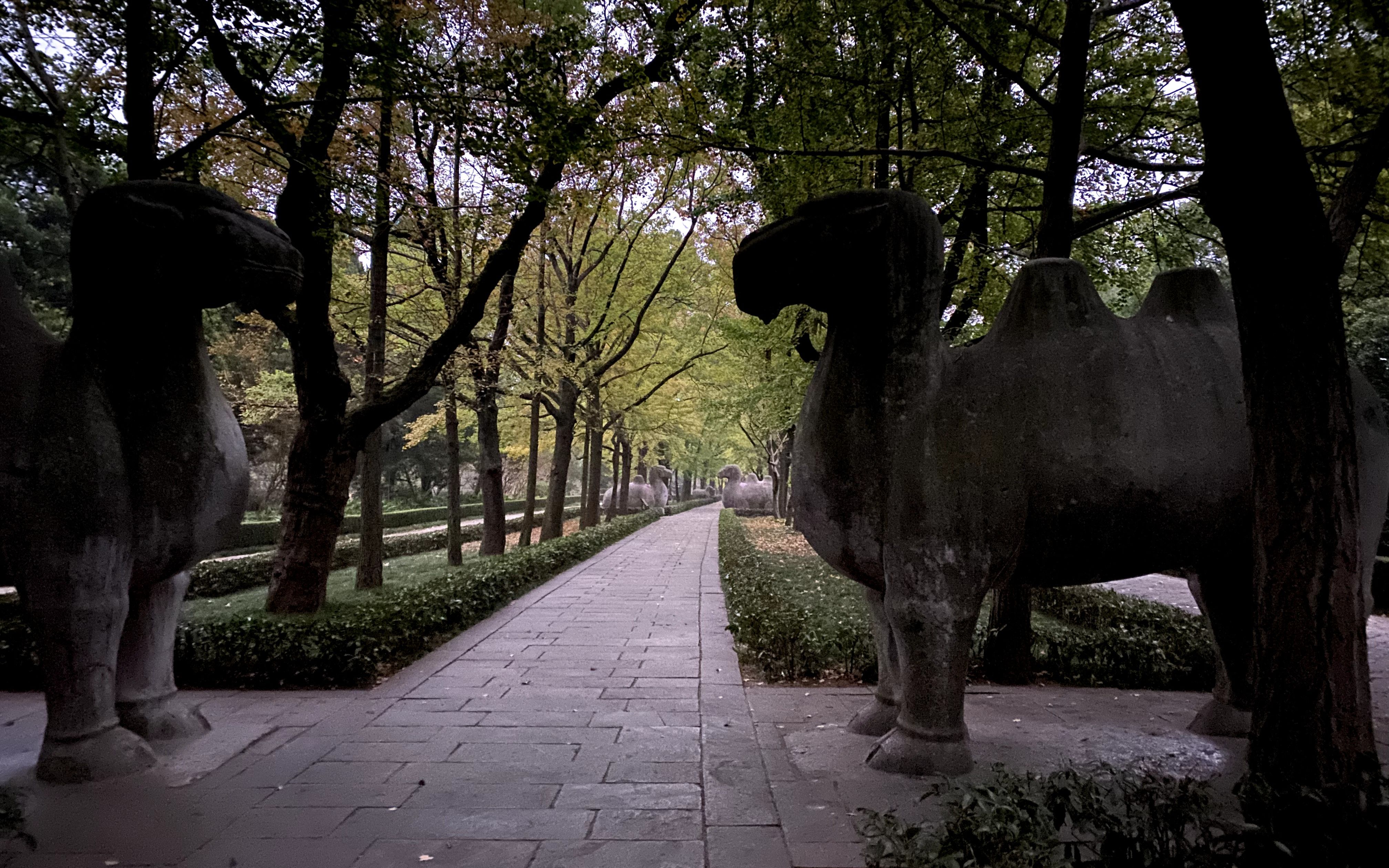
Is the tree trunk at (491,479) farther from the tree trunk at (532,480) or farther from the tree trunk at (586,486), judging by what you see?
the tree trunk at (586,486)

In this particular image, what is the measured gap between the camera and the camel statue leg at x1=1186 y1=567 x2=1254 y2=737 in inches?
155

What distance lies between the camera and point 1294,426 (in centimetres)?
272

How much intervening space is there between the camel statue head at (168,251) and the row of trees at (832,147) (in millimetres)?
2329

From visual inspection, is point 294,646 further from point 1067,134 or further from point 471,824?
point 1067,134

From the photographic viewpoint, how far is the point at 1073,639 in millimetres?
6453

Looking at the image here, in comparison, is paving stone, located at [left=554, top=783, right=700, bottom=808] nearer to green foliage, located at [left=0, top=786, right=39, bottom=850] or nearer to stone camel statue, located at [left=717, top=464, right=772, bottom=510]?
green foliage, located at [left=0, top=786, right=39, bottom=850]

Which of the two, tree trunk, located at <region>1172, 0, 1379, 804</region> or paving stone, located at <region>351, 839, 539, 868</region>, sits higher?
tree trunk, located at <region>1172, 0, 1379, 804</region>

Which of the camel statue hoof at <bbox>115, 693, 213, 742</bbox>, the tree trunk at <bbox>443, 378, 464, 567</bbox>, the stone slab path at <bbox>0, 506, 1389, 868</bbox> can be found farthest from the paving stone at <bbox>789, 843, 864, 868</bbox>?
the tree trunk at <bbox>443, 378, 464, 567</bbox>

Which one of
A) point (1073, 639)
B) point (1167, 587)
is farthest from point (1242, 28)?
point (1167, 587)

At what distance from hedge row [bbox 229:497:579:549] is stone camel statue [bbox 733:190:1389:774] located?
641cm

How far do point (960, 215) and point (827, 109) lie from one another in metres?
2.56

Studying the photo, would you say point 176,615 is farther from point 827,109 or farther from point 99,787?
point 827,109

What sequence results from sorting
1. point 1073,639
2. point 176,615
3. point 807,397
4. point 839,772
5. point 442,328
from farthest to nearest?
point 442,328
point 1073,639
point 176,615
point 807,397
point 839,772

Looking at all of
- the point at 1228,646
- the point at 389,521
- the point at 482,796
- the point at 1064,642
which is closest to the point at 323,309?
the point at 482,796
